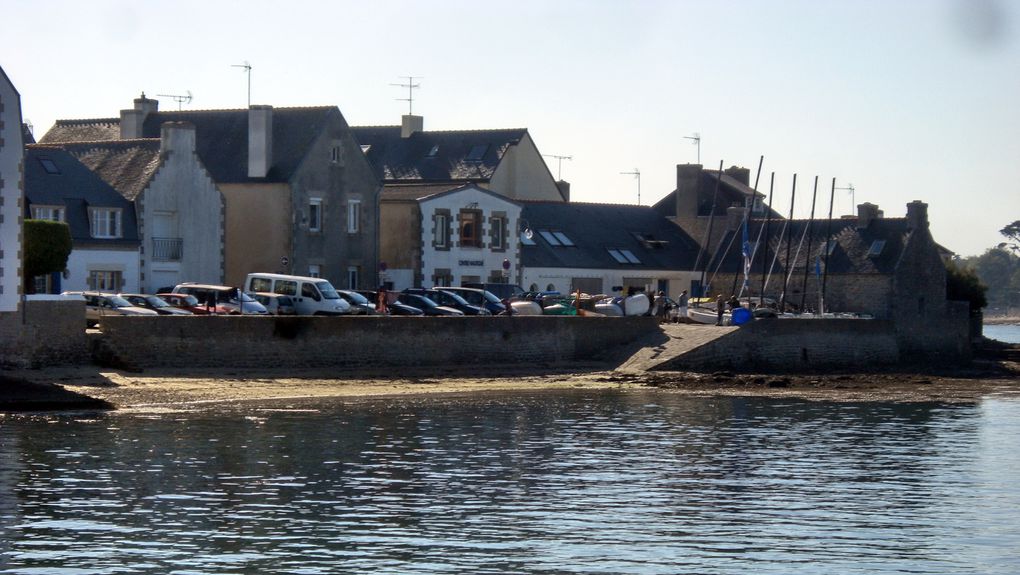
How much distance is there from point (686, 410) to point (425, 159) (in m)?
42.9

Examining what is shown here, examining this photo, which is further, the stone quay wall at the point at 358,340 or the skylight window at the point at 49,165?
the skylight window at the point at 49,165

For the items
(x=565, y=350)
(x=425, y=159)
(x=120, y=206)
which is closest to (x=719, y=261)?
(x=425, y=159)

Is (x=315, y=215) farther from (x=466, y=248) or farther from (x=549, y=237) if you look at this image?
(x=549, y=237)

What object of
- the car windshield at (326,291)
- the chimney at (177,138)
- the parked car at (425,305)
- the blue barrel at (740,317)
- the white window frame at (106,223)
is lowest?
the blue barrel at (740,317)

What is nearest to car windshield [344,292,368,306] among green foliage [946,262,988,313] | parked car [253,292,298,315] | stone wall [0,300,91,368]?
parked car [253,292,298,315]

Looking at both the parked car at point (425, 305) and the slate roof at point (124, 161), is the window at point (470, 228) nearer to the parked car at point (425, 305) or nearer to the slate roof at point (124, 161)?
the parked car at point (425, 305)

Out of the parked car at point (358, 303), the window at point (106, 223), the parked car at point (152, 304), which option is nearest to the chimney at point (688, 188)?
the parked car at point (358, 303)

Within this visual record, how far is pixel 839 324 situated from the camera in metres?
63.6

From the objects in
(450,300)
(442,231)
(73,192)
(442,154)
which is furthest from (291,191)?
(442,154)

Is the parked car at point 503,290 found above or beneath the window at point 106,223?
beneath

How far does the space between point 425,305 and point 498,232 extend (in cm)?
1589

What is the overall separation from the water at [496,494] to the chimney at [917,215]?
36779 mm

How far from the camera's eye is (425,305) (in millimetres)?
58094

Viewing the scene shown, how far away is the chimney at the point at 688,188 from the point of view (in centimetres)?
8969
